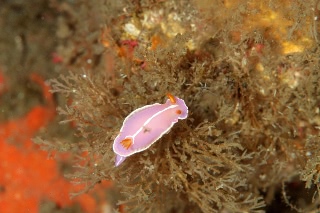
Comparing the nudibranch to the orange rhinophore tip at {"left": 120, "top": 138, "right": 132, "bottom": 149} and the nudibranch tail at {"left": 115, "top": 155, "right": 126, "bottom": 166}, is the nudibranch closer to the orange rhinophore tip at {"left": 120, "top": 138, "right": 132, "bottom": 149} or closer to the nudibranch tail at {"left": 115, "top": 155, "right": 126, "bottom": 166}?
the orange rhinophore tip at {"left": 120, "top": 138, "right": 132, "bottom": 149}

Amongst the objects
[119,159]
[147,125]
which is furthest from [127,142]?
[119,159]

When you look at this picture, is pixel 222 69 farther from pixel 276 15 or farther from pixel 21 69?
pixel 21 69

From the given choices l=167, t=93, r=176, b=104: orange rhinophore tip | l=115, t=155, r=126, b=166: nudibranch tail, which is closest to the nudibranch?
l=167, t=93, r=176, b=104: orange rhinophore tip

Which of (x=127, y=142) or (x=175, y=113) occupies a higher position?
(x=175, y=113)

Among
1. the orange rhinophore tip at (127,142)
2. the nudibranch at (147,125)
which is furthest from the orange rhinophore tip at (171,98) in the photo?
the orange rhinophore tip at (127,142)

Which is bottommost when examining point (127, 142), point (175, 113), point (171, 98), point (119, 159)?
point (119, 159)

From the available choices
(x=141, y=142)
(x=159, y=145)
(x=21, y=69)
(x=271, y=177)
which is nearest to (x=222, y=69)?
(x=159, y=145)

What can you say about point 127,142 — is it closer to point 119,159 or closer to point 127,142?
point 127,142

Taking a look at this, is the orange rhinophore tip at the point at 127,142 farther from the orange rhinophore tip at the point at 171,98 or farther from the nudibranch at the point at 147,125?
the orange rhinophore tip at the point at 171,98
